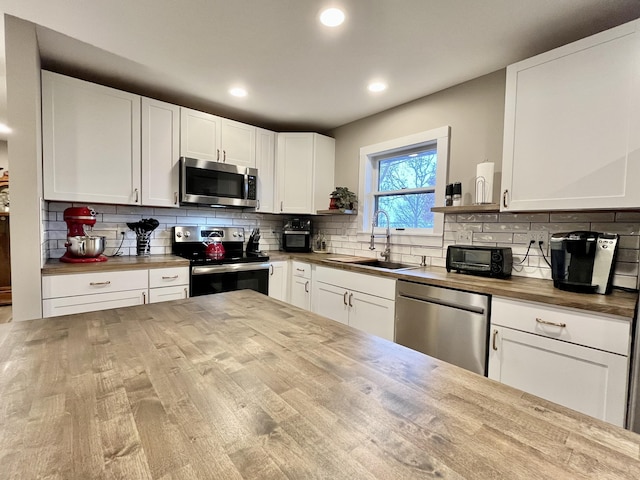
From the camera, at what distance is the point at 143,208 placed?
2951mm

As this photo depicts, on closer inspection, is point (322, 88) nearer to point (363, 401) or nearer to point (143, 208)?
point (143, 208)

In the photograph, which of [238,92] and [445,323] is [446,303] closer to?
[445,323]

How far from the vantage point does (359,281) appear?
2.56 metres

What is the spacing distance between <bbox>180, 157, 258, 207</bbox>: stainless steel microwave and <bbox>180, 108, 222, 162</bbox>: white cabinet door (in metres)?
0.13

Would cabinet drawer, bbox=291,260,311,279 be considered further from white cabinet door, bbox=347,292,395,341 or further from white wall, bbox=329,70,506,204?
white wall, bbox=329,70,506,204

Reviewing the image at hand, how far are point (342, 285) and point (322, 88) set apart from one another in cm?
171

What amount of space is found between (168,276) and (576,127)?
116 inches

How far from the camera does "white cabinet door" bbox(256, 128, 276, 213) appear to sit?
132 inches

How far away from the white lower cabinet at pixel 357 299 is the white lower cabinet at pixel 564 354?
2.44ft

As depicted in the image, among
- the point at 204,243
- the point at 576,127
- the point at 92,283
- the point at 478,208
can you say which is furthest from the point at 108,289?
the point at 576,127

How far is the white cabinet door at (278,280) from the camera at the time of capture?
3.17 metres

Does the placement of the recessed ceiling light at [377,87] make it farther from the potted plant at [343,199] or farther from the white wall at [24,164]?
the white wall at [24,164]

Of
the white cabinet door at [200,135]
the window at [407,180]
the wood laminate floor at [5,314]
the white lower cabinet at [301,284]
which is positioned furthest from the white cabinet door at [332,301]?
the wood laminate floor at [5,314]

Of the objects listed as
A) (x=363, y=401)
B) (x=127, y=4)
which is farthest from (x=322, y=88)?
(x=363, y=401)
